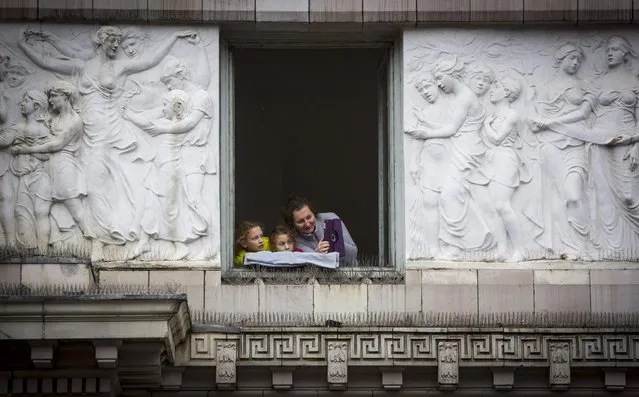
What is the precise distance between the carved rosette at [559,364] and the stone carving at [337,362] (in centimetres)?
218

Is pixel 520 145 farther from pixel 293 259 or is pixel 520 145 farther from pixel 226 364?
pixel 226 364

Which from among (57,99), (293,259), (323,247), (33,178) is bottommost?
(293,259)

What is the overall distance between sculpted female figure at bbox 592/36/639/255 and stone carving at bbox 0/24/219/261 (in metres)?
4.23

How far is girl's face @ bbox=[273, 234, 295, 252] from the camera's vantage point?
100 feet

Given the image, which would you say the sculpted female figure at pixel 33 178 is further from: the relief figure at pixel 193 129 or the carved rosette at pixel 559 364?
the carved rosette at pixel 559 364

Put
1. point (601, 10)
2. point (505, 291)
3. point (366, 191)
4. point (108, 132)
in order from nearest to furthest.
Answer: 1. point (505, 291)
2. point (108, 132)
3. point (601, 10)
4. point (366, 191)

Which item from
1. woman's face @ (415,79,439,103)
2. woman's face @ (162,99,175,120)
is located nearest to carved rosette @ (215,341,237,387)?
woman's face @ (162,99,175,120)

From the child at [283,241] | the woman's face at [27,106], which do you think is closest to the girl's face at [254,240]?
the child at [283,241]

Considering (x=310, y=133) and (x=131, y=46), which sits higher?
(x=131, y=46)

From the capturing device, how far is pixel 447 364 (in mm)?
29500

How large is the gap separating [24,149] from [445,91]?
4665mm

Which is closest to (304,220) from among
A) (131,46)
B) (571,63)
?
(131,46)

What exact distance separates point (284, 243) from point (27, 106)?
10.4ft

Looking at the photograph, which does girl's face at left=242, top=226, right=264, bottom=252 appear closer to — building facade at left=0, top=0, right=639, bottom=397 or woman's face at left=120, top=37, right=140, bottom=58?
building facade at left=0, top=0, right=639, bottom=397
